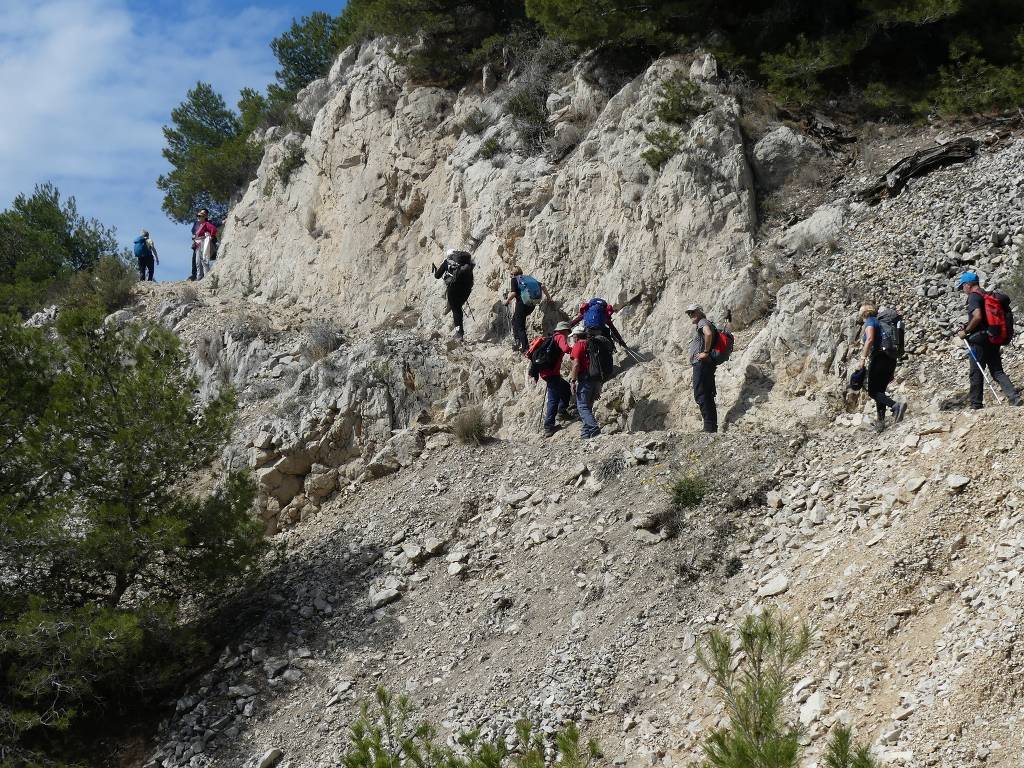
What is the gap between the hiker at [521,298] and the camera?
1513 cm

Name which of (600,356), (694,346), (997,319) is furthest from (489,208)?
(997,319)

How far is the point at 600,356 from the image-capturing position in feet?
44.5

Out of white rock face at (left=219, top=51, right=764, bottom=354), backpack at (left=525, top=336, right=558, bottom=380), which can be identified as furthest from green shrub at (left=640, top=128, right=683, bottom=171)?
backpack at (left=525, top=336, right=558, bottom=380)

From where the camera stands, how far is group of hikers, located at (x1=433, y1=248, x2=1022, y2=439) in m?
9.48

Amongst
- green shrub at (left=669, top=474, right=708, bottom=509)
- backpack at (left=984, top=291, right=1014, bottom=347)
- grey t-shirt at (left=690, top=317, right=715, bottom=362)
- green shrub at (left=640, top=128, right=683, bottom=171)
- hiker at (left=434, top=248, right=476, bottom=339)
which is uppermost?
green shrub at (left=640, top=128, right=683, bottom=171)

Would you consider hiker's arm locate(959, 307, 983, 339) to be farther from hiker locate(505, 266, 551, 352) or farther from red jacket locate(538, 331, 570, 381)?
hiker locate(505, 266, 551, 352)

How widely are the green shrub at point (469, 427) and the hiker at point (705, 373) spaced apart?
12.2 feet

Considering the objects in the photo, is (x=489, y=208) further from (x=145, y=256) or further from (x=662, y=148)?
(x=145, y=256)

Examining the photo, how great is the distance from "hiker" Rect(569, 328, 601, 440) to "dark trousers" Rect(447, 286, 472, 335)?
3.65m

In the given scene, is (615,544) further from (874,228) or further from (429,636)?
(874,228)

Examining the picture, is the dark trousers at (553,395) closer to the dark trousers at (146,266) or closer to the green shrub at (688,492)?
the green shrub at (688,492)

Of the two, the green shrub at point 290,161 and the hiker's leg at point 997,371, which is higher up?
the green shrub at point 290,161

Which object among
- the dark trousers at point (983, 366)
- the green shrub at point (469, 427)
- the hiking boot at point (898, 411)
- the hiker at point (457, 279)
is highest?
the hiker at point (457, 279)

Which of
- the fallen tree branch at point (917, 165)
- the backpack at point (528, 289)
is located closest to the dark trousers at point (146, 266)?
the backpack at point (528, 289)
